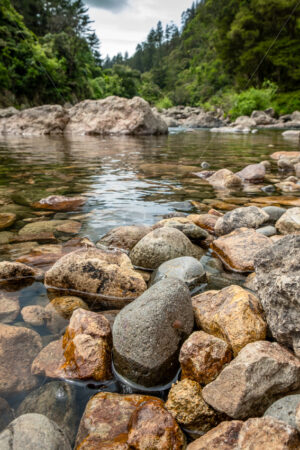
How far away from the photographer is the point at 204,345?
4.92 ft

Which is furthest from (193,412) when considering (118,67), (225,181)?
(118,67)

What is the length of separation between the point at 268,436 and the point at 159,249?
166 cm

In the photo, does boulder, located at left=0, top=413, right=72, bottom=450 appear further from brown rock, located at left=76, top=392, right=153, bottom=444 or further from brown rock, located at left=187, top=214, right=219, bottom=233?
brown rock, located at left=187, top=214, right=219, bottom=233

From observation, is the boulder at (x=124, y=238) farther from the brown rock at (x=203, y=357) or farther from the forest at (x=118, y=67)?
the forest at (x=118, y=67)

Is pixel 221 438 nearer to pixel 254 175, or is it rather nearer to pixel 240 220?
pixel 240 220

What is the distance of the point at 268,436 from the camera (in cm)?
105

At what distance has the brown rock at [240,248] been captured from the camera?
2611 mm

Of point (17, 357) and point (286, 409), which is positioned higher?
point (286, 409)

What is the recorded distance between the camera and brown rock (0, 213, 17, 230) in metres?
3.51

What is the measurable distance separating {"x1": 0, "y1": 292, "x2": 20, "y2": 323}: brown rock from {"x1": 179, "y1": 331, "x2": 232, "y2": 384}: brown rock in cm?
112

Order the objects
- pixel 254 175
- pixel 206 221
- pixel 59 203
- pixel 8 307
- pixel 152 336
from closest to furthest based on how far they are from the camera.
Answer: pixel 152 336 → pixel 8 307 → pixel 206 221 → pixel 59 203 → pixel 254 175

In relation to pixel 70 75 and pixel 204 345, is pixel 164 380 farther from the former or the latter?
pixel 70 75

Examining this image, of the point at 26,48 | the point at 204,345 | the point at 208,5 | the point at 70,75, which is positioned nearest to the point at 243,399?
the point at 204,345

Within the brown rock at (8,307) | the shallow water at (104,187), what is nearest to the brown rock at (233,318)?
the shallow water at (104,187)
